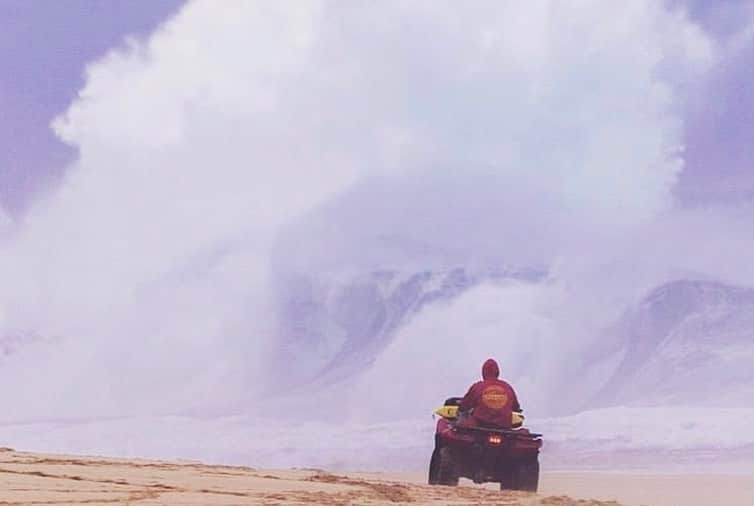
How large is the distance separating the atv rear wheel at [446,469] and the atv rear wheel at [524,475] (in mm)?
607

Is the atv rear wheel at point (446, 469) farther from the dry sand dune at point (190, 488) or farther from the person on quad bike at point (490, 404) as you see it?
the dry sand dune at point (190, 488)

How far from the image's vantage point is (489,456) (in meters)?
12.8

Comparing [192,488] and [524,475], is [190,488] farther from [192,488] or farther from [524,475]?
[524,475]

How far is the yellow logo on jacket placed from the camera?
12.8 meters

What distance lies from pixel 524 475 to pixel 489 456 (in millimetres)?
435

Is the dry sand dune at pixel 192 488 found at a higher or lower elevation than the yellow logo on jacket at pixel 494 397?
lower

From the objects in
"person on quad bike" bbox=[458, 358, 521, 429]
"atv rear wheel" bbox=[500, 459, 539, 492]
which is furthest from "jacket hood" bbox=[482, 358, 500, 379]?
"atv rear wheel" bbox=[500, 459, 539, 492]

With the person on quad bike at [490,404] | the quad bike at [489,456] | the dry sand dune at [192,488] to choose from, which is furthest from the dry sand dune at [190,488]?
the person on quad bike at [490,404]

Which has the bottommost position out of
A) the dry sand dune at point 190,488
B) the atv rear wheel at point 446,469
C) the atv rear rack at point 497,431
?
the dry sand dune at point 190,488

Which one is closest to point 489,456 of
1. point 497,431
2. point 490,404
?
point 497,431

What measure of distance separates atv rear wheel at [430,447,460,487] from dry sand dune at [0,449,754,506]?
882 mm

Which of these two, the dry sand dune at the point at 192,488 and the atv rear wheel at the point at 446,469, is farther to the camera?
the atv rear wheel at the point at 446,469

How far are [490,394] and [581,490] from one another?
8.71ft

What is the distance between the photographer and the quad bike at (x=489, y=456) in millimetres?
12766
